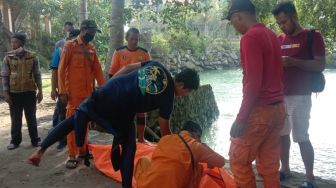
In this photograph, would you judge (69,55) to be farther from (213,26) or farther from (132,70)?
(213,26)

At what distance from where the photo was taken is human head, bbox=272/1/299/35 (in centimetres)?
428

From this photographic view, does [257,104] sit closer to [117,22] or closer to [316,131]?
[117,22]

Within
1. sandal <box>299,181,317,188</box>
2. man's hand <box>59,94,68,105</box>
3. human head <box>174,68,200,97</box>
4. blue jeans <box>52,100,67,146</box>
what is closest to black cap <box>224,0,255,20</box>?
human head <box>174,68,200,97</box>

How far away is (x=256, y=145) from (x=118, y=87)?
1.34m

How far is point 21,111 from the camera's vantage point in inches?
252

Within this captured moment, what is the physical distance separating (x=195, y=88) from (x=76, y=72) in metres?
2.15

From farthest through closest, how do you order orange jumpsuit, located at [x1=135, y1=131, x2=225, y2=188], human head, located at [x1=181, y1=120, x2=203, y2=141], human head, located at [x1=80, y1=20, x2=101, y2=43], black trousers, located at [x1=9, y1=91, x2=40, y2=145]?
black trousers, located at [x1=9, y1=91, x2=40, y2=145] < human head, located at [x1=80, y1=20, x2=101, y2=43] < human head, located at [x1=181, y1=120, x2=203, y2=141] < orange jumpsuit, located at [x1=135, y1=131, x2=225, y2=188]

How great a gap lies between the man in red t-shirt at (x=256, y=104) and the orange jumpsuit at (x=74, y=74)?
96.4 inches

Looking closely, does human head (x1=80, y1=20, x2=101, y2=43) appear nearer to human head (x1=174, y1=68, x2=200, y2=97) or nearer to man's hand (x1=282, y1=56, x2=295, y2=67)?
human head (x1=174, y1=68, x2=200, y2=97)

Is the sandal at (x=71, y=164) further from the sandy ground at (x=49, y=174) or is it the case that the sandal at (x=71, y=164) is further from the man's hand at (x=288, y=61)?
the man's hand at (x=288, y=61)

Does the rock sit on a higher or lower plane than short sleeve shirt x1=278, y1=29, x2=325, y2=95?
lower

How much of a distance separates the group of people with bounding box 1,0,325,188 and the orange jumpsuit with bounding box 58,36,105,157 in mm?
12

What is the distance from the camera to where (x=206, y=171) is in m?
4.29

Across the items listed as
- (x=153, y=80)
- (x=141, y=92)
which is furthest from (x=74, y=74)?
(x=153, y=80)
